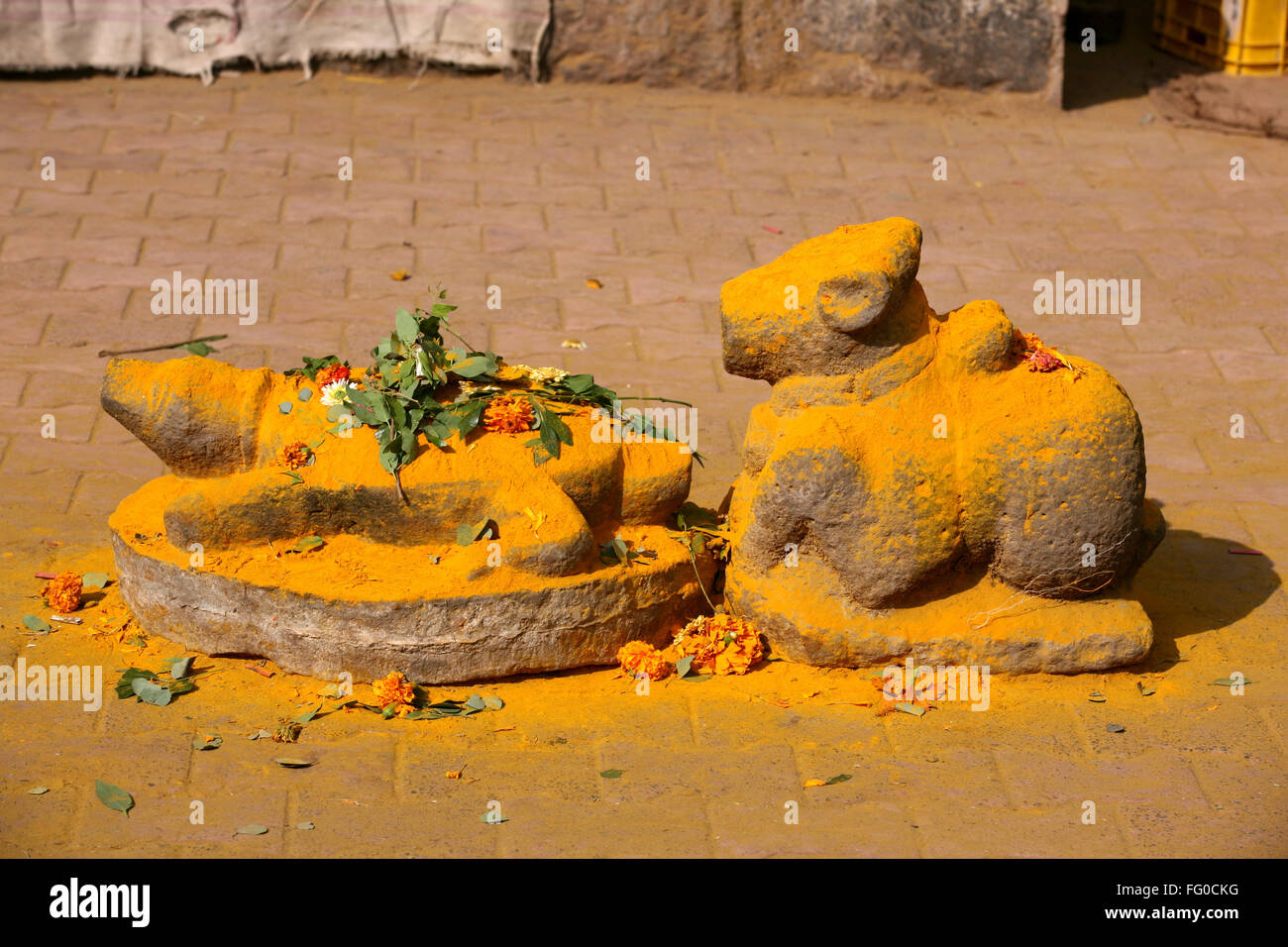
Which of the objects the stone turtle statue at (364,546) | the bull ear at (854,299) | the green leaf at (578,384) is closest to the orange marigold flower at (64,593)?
the stone turtle statue at (364,546)

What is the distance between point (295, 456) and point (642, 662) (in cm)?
130

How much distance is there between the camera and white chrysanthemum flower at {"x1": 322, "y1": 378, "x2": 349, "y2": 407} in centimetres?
489

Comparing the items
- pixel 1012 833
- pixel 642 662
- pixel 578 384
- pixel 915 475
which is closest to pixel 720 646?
pixel 642 662

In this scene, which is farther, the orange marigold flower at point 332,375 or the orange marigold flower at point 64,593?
the orange marigold flower at point 64,593

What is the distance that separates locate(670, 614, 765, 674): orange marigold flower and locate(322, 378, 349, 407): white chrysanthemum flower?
1367mm

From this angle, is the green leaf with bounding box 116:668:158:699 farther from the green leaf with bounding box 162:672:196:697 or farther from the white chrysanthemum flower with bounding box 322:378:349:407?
the white chrysanthemum flower with bounding box 322:378:349:407

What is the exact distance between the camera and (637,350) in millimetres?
7461

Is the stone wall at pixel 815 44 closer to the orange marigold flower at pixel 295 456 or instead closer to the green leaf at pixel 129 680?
the orange marigold flower at pixel 295 456

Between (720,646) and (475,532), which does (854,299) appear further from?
(475,532)

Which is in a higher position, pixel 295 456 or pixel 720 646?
pixel 295 456

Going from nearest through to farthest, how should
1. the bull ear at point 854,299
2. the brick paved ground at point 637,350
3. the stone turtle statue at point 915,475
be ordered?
the brick paved ground at point 637,350, the bull ear at point 854,299, the stone turtle statue at point 915,475

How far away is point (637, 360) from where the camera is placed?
7348mm

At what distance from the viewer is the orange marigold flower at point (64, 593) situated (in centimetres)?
515

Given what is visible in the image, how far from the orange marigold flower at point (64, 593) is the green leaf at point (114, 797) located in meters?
1.08
